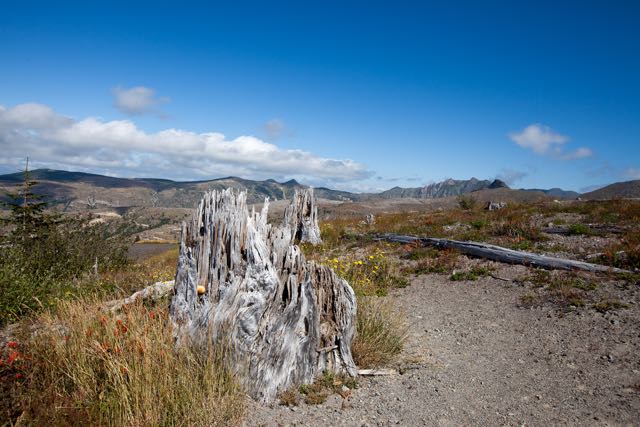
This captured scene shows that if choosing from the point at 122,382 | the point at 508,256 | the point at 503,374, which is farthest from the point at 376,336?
the point at 508,256

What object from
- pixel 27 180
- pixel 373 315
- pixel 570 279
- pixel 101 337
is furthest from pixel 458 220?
pixel 27 180

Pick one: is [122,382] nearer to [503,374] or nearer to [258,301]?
[258,301]

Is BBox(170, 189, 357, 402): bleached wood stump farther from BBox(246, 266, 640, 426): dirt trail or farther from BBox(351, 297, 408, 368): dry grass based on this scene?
BBox(246, 266, 640, 426): dirt trail

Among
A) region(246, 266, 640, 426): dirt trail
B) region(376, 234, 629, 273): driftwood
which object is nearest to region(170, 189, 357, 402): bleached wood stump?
region(246, 266, 640, 426): dirt trail

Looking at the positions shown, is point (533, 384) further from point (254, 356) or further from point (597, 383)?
point (254, 356)

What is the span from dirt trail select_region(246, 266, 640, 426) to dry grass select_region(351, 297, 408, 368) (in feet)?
1.10

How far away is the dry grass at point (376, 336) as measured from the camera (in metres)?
6.38

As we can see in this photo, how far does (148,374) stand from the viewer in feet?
12.9

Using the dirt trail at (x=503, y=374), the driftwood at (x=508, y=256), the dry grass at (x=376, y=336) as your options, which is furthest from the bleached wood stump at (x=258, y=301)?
the driftwood at (x=508, y=256)

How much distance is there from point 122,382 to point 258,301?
186 cm

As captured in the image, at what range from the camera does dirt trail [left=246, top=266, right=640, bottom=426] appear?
4.88 m

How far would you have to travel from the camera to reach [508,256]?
12258 millimetres

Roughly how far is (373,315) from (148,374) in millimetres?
4252

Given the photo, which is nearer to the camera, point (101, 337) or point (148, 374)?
point (148, 374)
